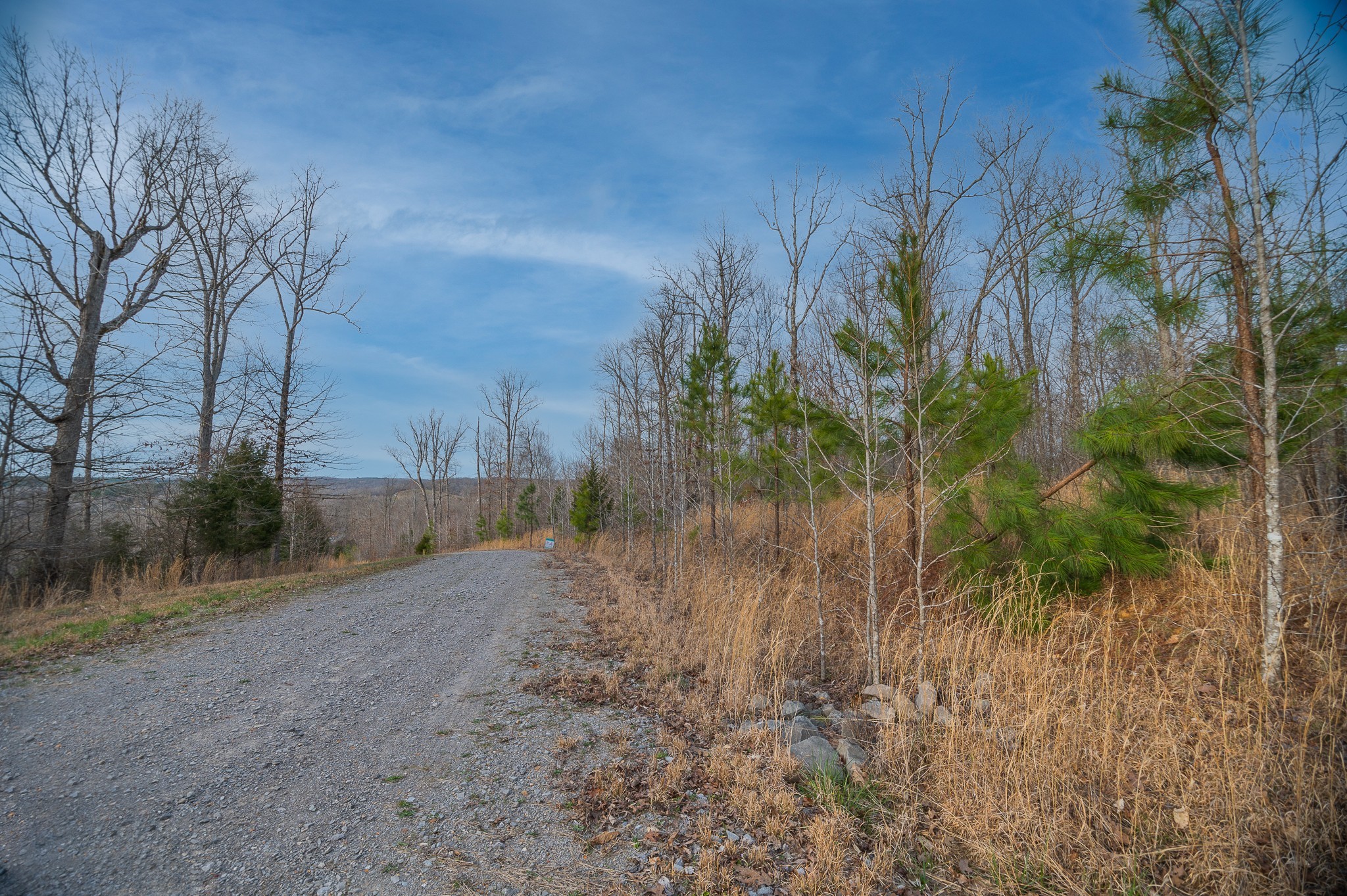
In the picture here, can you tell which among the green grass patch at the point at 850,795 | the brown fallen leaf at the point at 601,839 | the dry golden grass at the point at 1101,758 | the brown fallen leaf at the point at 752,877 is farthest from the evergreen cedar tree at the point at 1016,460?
the brown fallen leaf at the point at 601,839

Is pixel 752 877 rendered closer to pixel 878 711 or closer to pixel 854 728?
pixel 854 728

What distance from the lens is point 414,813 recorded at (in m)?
3.31

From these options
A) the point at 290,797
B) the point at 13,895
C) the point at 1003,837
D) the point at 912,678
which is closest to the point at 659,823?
the point at 1003,837

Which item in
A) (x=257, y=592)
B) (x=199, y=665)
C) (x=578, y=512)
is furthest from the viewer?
(x=578, y=512)

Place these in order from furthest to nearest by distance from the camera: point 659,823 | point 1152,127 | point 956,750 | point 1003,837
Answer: point 1152,127
point 956,750
point 659,823
point 1003,837

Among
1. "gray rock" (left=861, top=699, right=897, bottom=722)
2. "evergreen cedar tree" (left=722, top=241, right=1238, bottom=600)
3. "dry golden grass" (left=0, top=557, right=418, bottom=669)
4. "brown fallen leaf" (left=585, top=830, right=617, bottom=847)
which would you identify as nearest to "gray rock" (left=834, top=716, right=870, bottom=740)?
"gray rock" (left=861, top=699, right=897, bottom=722)

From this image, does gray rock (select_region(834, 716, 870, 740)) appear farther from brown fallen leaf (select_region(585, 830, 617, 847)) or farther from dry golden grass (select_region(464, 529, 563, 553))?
dry golden grass (select_region(464, 529, 563, 553))

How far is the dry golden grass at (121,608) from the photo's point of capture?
6295 millimetres

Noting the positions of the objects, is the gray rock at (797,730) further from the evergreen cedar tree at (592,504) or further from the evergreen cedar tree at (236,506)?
the evergreen cedar tree at (592,504)

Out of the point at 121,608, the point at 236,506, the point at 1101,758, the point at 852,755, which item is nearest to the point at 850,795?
the point at 852,755

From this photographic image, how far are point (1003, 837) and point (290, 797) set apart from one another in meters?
3.99

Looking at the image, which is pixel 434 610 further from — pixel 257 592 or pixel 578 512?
pixel 578 512

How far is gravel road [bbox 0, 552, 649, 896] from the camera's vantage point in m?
2.78

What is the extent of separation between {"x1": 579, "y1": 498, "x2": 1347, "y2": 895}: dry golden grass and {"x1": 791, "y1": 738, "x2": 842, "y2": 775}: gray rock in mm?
185
